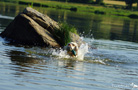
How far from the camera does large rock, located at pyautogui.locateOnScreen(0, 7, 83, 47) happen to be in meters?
22.2

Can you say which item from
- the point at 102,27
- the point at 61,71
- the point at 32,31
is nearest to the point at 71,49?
the point at 61,71

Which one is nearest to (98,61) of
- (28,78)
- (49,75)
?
(49,75)

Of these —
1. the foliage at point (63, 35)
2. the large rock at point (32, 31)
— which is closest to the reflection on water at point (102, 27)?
the large rock at point (32, 31)

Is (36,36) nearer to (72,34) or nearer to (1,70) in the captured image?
(72,34)

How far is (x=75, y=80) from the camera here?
1207 centimetres

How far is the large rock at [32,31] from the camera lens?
2223 centimetres

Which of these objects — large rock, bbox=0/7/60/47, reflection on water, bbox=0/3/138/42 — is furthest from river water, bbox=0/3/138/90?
reflection on water, bbox=0/3/138/42

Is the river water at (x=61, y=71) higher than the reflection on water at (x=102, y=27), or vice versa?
the river water at (x=61, y=71)

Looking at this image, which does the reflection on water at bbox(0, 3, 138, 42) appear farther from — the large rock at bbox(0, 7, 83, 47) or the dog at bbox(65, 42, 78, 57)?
the dog at bbox(65, 42, 78, 57)

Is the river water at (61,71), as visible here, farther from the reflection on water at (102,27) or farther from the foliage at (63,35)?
the reflection on water at (102,27)

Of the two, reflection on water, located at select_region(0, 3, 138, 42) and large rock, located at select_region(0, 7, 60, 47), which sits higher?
large rock, located at select_region(0, 7, 60, 47)

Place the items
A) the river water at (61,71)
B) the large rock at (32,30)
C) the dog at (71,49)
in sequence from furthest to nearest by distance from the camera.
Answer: the large rock at (32,30), the dog at (71,49), the river water at (61,71)

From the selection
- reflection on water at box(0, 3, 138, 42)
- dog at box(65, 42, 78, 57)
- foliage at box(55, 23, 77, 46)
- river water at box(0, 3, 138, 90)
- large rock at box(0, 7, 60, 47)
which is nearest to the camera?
river water at box(0, 3, 138, 90)

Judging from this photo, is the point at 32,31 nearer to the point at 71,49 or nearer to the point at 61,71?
the point at 71,49
